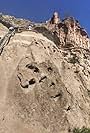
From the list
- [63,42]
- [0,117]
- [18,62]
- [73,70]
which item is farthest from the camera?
[63,42]

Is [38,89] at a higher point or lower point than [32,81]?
lower

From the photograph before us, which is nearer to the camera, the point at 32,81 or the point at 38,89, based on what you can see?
the point at 38,89

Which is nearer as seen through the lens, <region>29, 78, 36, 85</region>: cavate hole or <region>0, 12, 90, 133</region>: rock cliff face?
<region>0, 12, 90, 133</region>: rock cliff face

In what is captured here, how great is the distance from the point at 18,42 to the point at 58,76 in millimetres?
6029

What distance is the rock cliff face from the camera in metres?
38.9

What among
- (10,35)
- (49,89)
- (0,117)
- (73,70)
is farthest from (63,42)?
(0,117)

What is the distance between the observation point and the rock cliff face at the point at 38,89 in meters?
38.9

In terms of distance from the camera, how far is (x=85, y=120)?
45.3 meters

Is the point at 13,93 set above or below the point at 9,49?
below

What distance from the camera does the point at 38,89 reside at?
42000 millimetres

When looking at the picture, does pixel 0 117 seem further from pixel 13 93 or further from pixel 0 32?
pixel 0 32

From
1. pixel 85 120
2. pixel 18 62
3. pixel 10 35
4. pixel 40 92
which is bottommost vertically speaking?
pixel 85 120

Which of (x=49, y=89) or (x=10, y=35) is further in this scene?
(x=10, y=35)

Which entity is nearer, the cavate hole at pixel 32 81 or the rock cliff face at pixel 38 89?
the rock cliff face at pixel 38 89
